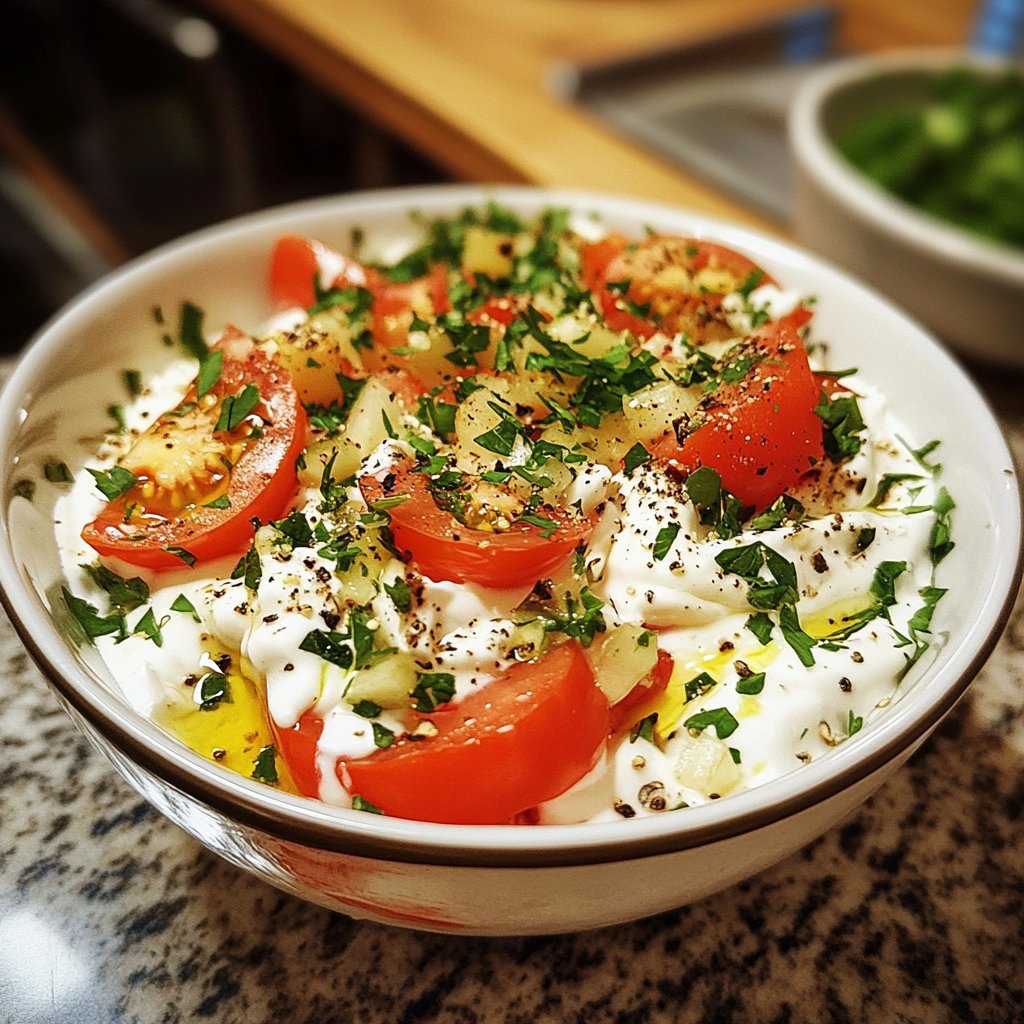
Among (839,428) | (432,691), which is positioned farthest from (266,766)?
(839,428)

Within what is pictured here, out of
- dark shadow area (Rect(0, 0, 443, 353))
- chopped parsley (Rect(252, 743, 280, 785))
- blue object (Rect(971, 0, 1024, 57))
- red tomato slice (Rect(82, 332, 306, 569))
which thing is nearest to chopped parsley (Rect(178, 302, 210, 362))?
red tomato slice (Rect(82, 332, 306, 569))

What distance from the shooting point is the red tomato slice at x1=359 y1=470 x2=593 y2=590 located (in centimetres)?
104

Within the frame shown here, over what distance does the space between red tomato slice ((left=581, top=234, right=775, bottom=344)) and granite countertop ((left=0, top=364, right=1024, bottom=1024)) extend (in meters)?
0.69

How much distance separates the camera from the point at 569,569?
44.0 inches

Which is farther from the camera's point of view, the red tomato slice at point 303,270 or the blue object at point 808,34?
the blue object at point 808,34

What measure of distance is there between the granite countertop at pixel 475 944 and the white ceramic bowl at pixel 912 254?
1.19 m

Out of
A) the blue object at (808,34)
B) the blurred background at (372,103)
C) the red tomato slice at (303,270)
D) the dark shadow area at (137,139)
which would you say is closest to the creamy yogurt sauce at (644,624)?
the red tomato slice at (303,270)

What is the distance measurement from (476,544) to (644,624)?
8.3 inches

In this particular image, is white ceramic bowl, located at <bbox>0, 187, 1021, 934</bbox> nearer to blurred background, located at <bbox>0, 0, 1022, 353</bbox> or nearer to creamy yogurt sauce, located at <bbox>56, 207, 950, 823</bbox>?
creamy yogurt sauce, located at <bbox>56, 207, 950, 823</bbox>

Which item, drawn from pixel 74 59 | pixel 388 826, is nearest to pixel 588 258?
pixel 388 826

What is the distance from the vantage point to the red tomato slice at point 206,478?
3.75 feet

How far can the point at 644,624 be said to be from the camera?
1107 millimetres

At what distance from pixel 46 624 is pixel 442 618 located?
38 centimetres

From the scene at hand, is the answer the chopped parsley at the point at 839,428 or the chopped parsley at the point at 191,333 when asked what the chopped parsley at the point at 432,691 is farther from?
the chopped parsley at the point at 191,333
